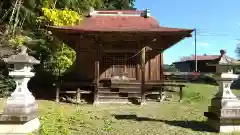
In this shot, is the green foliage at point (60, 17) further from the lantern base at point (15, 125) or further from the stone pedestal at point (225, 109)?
the stone pedestal at point (225, 109)

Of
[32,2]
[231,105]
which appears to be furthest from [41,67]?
[231,105]

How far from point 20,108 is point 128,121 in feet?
12.8

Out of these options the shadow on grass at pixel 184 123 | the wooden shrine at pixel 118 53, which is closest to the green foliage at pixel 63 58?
the wooden shrine at pixel 118 53

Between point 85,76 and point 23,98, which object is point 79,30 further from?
point 23,98

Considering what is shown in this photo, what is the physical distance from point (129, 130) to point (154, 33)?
24.1ft

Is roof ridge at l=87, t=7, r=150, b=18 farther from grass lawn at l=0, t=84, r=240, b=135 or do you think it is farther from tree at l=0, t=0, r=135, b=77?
grass lawn at l=0, t=84, r=240, b=135

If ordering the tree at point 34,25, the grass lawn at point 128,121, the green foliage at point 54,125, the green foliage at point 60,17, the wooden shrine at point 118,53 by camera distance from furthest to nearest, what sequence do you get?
the green foliage at point 60,17
the tree at point 34,25
the wooden shrine at point 118,53
the grass lawn at point 128,121
the green foliage at point 54,125

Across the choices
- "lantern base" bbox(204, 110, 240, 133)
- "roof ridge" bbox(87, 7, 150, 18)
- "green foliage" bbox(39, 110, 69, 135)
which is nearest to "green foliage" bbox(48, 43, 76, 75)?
"roof ridge" bbox(87, 7, 150, 18)

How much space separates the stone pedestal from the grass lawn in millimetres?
476

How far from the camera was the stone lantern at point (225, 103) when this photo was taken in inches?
411

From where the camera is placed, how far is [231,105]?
1055cm

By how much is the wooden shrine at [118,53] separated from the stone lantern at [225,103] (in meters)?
6.29

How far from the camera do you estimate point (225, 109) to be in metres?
10.4

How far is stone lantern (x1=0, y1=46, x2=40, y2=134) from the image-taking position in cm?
986
